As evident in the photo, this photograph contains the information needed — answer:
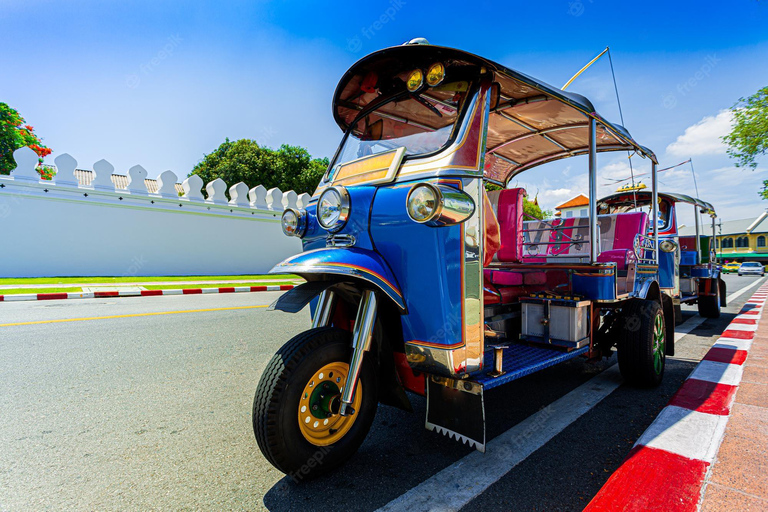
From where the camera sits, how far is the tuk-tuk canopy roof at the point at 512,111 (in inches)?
95.3

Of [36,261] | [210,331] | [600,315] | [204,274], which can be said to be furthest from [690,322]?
[36,261]

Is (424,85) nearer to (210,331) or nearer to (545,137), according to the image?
(545,137)

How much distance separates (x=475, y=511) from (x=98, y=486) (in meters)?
1.86

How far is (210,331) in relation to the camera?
571 cm

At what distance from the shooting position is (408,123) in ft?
8.83

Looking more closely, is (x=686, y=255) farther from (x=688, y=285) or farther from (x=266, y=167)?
(x=266, y=167)

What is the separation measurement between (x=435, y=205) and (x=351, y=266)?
1.69 feet

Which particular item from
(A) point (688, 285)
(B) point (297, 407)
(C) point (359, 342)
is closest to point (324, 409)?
(B) point (297, 407)

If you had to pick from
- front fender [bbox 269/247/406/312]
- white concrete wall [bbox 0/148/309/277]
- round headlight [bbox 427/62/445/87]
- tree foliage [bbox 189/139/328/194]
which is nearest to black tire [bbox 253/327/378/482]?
front fender [bbox 269/247/406/312]

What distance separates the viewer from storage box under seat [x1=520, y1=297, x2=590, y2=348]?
3127 mm

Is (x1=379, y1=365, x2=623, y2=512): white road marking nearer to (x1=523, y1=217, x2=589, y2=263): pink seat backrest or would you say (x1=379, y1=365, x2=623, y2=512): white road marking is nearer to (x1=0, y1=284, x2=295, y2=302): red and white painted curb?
(x1=523, y1=217, x2=589, y2=263): pink seat backrest

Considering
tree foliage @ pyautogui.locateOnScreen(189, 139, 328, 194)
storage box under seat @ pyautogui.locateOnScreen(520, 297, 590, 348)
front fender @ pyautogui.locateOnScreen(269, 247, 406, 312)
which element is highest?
tree foliage @ pyautogui.locateOnScreen(189, 139, 328, 194)

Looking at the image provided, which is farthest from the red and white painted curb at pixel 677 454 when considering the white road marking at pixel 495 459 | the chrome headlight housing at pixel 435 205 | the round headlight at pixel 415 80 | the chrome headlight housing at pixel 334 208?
the round headlight at pixel 415 80

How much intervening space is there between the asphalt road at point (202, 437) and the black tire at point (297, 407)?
151 millimetres
